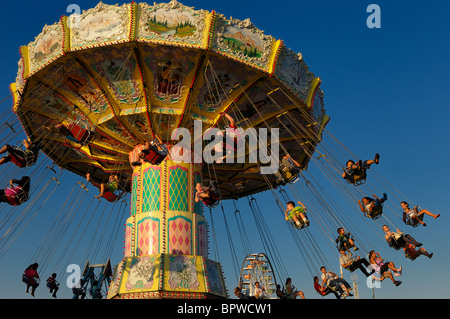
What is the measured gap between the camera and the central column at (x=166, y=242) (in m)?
12.8

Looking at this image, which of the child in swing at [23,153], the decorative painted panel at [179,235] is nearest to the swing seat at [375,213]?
the decorative painted panel at [179,235]

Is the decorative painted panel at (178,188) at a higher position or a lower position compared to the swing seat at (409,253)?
higher

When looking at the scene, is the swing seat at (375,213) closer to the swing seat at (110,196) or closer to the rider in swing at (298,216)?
the rider in swing at (298,216)

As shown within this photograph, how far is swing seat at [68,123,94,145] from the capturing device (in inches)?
467

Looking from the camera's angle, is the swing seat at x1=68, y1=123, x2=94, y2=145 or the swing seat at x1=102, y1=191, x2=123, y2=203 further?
the swing seat at x1=102, y1=191, x2=123, y2=203

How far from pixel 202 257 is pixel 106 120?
512 cm

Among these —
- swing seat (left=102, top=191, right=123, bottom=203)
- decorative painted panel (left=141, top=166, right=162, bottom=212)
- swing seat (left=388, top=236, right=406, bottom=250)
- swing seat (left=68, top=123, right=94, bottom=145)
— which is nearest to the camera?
swing seat (left=68, top=123, right=94, bottom=145)

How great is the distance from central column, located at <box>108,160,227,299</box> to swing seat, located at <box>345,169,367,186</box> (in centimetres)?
464

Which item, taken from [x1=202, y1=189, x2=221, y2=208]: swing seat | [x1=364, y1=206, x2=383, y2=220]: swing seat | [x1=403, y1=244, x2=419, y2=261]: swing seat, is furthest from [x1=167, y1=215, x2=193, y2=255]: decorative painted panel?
[x1=403, y1=244, x2=419, y2=261]: swing seat

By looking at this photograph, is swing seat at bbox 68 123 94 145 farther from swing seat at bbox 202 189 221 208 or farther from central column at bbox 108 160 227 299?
swing seat at bbox 202 189 221 208

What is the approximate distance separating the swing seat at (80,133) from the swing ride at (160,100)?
3 centimetres

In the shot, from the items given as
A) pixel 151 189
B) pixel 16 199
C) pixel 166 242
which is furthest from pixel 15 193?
pixel 166 242

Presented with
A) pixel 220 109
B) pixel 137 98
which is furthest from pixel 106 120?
pixel 220 109

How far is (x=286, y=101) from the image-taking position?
1420 centimetres
